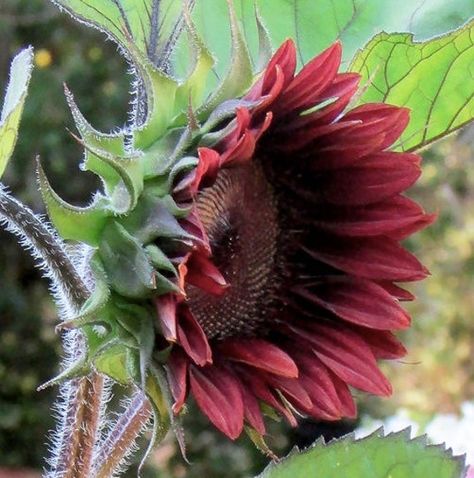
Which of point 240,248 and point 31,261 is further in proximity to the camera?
point 31,261

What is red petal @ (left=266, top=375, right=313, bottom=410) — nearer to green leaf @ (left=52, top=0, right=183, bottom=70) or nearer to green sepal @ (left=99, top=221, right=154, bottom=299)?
green sepal @ (left=99, top=221, right=154, bottom=299)

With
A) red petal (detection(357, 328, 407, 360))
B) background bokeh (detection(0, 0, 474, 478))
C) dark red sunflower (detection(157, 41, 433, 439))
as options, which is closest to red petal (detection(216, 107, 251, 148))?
dark red sunflower (detection(157, 41, 433, 439))

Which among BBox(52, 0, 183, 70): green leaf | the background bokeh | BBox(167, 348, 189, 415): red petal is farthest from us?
the background bokeh

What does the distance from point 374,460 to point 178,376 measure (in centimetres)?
9

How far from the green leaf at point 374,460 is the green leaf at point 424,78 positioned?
0.48ft

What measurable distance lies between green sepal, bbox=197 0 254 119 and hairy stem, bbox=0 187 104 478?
0.08 metres

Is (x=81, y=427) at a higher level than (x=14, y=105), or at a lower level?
lower

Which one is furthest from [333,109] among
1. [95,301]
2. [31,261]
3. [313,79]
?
[31,261]

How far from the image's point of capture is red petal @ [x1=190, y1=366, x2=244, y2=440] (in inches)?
15.0

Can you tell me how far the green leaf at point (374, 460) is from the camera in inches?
15.6

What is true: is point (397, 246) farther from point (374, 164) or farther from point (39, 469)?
point (39, 469)

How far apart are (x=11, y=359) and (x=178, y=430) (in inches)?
63.8

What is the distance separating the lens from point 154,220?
0.40m

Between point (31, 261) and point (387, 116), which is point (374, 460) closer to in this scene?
point (387, 116)
